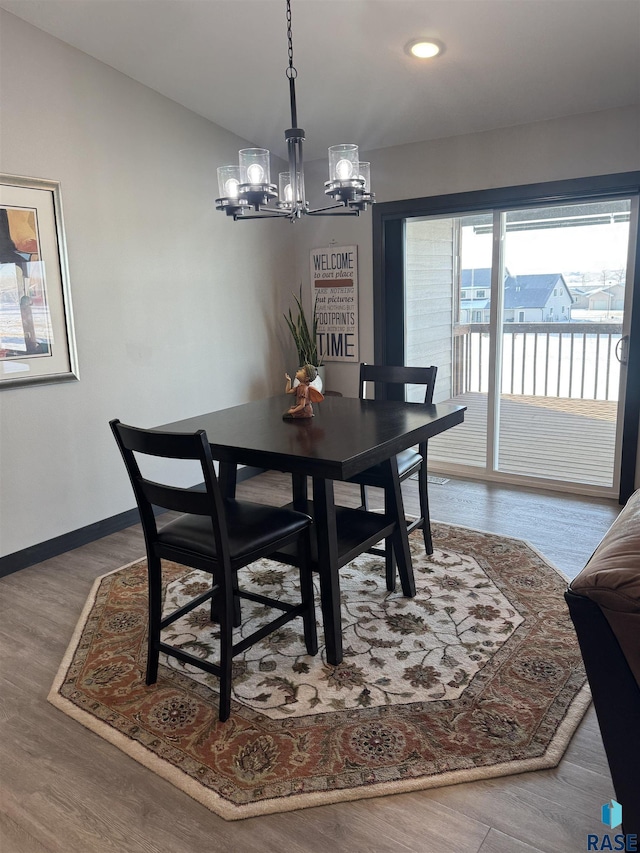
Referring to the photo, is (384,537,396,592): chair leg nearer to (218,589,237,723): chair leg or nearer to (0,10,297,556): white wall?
(218,589,237,723): chair leg

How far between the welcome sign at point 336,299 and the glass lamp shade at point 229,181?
2224 millimetres

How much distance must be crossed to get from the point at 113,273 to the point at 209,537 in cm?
217

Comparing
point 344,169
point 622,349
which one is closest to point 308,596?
point 344,169

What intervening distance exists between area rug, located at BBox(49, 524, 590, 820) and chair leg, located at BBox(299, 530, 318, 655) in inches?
2.5

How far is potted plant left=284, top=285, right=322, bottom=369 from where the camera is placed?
4840mm

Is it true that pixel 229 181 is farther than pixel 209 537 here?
Yes

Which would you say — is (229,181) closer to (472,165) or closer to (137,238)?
(137,238)

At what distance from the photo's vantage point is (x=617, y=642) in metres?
1.22

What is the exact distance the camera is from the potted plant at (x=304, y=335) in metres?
4.84

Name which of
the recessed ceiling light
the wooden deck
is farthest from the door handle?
the recessed ceiling light

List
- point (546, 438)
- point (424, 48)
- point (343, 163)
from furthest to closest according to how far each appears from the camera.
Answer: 1. point (546, 438)
2. point (424, 48)
3. point (343, 163)

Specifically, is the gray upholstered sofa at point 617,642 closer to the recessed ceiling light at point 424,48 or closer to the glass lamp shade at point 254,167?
the glass lamp shade at point 254,167

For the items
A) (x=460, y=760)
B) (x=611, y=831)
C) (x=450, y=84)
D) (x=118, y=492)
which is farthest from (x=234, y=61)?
(x=611, y=831)

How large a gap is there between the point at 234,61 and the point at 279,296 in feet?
5.94
